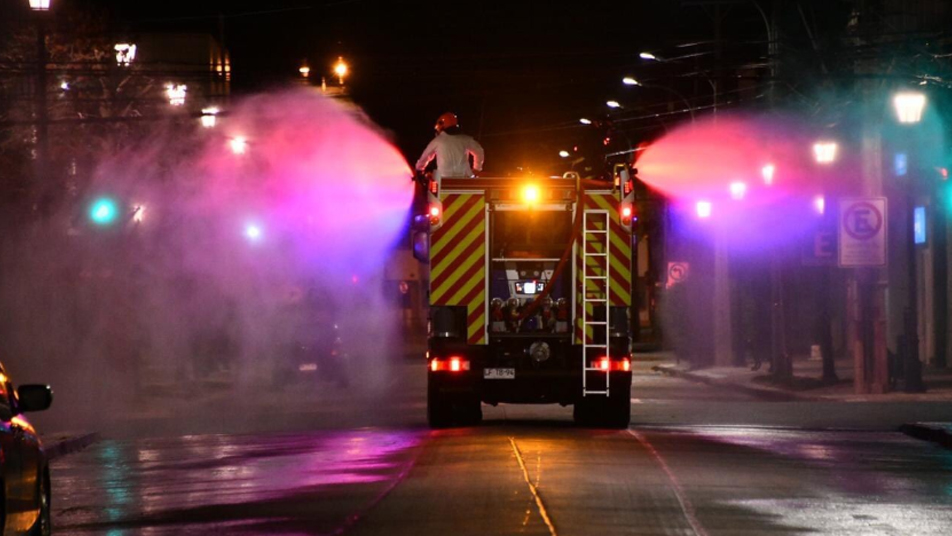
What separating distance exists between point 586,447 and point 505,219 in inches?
150

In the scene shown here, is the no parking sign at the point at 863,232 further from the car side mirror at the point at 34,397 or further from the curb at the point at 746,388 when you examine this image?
the car side mirror at the point at 34,397

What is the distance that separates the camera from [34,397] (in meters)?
10.8

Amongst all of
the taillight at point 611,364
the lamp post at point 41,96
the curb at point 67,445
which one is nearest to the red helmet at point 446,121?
the taillight at point 611,364

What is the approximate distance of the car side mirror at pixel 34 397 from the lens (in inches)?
425

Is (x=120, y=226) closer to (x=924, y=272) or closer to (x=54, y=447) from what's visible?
(x=54, y=447)

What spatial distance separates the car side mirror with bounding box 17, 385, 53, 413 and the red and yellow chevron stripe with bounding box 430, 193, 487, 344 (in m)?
9.99

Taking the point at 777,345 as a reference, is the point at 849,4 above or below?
above

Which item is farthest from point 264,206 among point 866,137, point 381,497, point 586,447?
point 381,497

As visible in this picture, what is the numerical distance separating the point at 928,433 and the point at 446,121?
292 inches

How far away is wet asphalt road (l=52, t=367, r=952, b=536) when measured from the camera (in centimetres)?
1219

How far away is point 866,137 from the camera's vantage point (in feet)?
107

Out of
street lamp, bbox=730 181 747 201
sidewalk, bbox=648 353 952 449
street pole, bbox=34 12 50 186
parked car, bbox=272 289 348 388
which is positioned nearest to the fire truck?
sidewalk, bbox=648 353 952 449

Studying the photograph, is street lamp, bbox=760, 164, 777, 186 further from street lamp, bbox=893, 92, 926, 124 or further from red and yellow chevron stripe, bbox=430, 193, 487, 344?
red and yellow chevron stripe, bbox=430, 193, 487, 344

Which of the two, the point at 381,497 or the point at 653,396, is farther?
the point at 653,396
